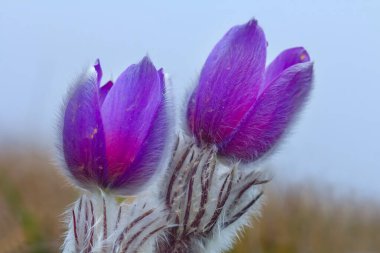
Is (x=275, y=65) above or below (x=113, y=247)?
above

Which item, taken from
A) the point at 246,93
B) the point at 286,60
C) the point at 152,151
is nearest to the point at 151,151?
the point at 152,151

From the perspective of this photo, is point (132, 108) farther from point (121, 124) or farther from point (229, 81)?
point (229, 81)

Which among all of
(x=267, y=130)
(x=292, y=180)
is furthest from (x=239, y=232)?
(x=292, y=180)

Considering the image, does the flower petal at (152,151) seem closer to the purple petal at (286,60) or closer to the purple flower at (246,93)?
the purple flower at (246,93)

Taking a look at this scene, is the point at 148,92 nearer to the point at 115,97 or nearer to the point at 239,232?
the point at 115,97

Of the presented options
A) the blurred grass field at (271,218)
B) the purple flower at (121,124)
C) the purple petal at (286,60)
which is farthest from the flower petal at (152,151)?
the blurred grass field at (271,218)

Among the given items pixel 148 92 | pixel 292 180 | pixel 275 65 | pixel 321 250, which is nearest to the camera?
pixel 148 92

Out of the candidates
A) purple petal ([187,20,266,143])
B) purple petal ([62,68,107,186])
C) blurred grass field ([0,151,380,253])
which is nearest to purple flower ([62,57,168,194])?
purple petal ([62,68,107,186])
